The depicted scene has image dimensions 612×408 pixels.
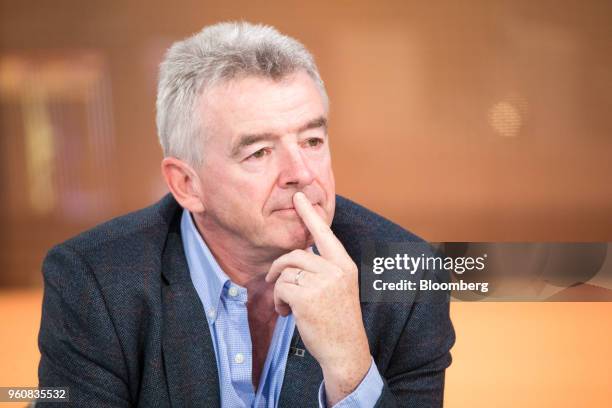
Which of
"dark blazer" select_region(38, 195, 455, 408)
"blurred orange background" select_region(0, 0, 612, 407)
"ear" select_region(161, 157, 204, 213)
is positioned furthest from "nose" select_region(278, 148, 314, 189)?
"blurred orange background" select_region(0, 0, 612, 407)

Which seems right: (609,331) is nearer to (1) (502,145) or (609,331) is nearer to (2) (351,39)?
(1) (502,145)

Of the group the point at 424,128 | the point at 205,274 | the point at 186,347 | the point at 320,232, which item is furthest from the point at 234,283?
the point at 424,128

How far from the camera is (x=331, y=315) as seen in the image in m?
1.41

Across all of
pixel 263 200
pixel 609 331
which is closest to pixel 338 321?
pixel 263 200

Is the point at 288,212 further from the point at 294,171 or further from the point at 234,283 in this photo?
the point at 234,283

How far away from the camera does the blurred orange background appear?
2619mm

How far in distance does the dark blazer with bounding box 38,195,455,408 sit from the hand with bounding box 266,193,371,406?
0.31 feet

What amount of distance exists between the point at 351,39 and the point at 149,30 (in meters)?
0.95

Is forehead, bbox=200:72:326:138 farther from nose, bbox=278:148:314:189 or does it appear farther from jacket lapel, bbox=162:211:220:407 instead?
jacket lapel, bbox=162:211:220:407

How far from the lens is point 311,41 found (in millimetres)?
2914

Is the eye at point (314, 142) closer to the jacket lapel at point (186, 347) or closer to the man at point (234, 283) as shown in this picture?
the man at point (234, 283)

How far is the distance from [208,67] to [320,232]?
1.47ft

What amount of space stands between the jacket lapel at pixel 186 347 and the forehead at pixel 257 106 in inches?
15.4

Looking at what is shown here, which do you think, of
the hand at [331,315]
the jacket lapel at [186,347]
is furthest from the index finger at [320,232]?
the jacket lapel at [186,347]
